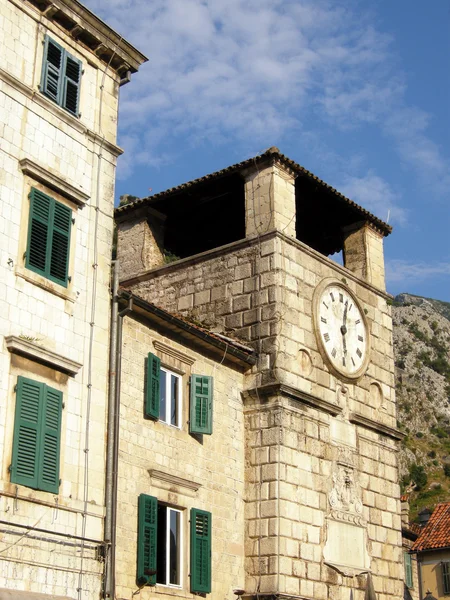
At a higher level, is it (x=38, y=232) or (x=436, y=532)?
(x=38, y=232)

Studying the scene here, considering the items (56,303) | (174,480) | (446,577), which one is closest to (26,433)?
(56,303)

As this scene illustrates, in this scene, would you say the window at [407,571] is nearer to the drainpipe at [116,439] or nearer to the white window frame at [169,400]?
the white window frame at [169,400]

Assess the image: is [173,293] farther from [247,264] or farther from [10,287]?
[10,287]

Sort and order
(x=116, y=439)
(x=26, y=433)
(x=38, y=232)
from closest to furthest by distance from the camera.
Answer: (x=26, y=433)
(x=38, y=232)
(x=116, y=439)

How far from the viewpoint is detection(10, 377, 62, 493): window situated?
1445 centimetres

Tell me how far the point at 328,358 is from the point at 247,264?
2847 mm

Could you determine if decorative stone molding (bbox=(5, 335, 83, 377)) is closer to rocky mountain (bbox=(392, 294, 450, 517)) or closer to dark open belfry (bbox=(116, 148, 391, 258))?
dark open belfry (bbox=(116, 148, 391, 258))

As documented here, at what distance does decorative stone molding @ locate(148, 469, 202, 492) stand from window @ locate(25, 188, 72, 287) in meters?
3.88

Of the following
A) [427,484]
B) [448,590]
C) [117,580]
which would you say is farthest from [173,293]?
[427,484]

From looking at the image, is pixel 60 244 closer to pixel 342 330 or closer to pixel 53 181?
pixel 53 181

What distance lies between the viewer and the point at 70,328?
1627cm

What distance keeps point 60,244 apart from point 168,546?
5.89 m

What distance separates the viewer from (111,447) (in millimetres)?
16266

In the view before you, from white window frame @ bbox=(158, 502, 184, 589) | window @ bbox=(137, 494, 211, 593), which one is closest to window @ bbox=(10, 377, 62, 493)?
window @ bbox=(137, 494, 211, 593)
